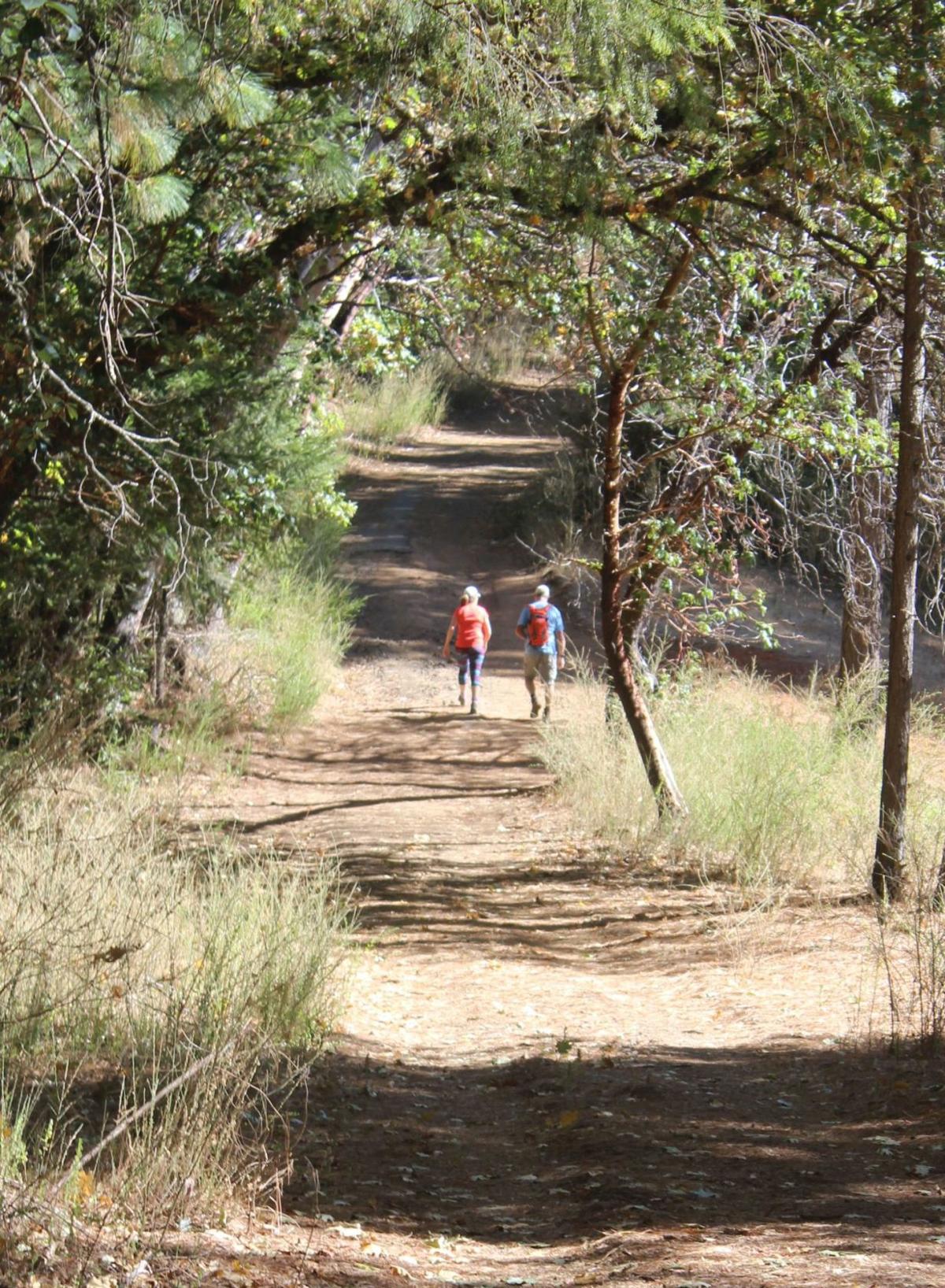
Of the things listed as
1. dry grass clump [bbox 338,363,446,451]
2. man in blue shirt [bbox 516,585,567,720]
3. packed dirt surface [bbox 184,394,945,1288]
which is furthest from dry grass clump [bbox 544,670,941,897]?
dry grass clump [bbox 338,363,446,451]

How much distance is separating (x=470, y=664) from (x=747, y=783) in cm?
725

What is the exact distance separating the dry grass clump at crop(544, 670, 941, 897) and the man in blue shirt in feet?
6.97

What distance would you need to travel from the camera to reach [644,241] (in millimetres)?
10227

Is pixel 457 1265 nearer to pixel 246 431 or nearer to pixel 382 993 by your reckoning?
pixel 382 993

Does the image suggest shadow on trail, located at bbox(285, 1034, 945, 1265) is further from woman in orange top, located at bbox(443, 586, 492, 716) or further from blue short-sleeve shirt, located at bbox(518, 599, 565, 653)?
woman in orange top, located at bbox(443, 586, 492, 716)

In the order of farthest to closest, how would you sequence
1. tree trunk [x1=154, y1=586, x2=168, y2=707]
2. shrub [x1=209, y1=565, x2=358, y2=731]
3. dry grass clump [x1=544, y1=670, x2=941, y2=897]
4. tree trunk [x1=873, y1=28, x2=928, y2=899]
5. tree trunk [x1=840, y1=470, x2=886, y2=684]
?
shrub [x1=209, y1=565, x2=358, y2=731]
tree trunk [x1=154, y1=586, x2=168, y2=707]
tree trunk [x1=840, y1=470, x2=886, y2=684]
dry grass clump [x1=544, y1=670, x2=941, y2=897]
tree trunk [x1=873, y1=28, x2=928, y2=899]

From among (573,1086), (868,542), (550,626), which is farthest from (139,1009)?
(550,626)

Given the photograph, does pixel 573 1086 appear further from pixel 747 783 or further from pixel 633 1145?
pixel 747 783

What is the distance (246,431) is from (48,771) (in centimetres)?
324

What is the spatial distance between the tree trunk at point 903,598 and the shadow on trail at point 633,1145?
2249mm

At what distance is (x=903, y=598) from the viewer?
8.65m

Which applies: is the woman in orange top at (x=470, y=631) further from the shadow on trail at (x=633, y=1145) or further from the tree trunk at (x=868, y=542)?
the shadow on trail at (x=633, y=1145)

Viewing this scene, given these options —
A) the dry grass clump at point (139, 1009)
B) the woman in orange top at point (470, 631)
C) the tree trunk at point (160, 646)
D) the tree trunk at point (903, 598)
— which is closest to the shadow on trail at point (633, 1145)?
the dry grass clump at point (139, 1009)

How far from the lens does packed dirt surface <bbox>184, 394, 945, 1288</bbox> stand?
13.9 ft
